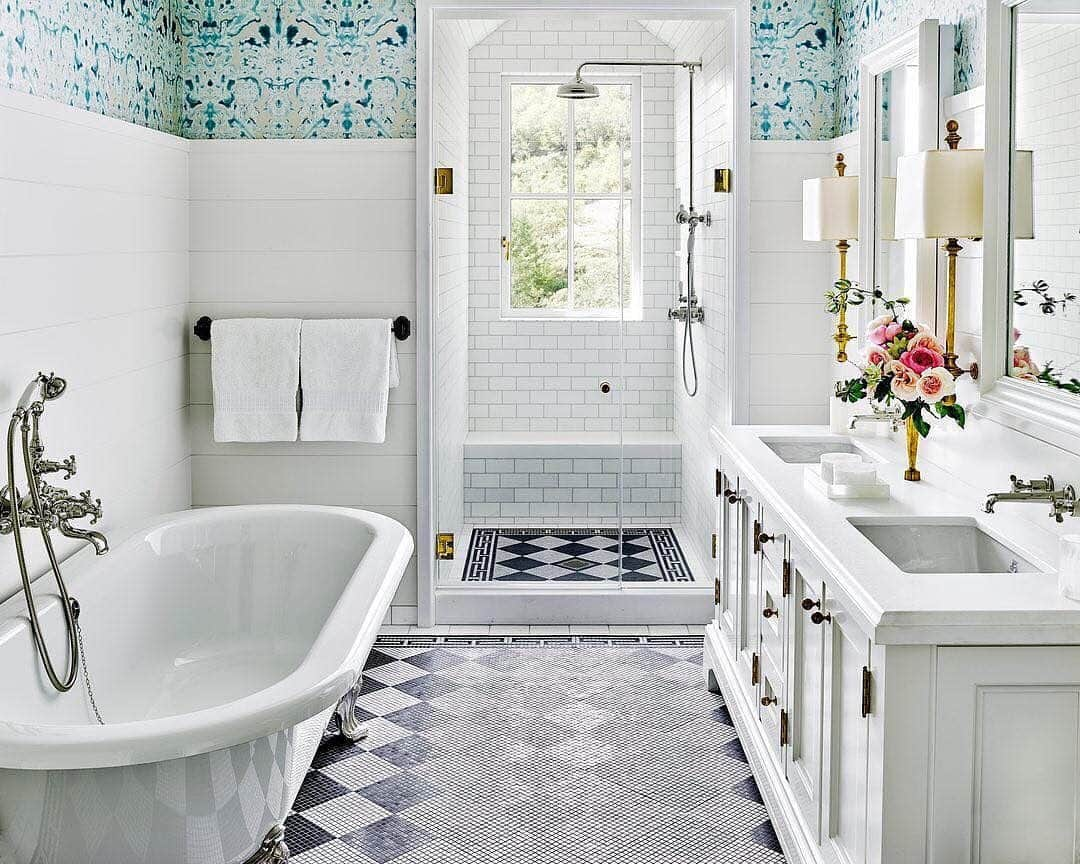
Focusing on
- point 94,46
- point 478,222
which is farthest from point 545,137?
point 94,46

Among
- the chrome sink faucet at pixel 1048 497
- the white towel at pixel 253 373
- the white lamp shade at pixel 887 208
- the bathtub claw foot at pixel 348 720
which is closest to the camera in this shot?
the chrome sink faucet at pixel 1048 497

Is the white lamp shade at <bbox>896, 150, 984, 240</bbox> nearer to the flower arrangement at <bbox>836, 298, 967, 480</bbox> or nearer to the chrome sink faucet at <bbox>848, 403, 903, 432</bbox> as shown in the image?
the flower arrangement at <bbox>836, 298, 967, 480</bbox>

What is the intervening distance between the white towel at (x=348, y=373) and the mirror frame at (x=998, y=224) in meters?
2.23

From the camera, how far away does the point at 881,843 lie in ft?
6.49

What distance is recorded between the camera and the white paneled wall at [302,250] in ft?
14.6

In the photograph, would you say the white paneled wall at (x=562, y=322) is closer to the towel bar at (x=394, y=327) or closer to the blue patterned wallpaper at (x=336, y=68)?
the blue patterned wallpaper at (x=336, y=68)

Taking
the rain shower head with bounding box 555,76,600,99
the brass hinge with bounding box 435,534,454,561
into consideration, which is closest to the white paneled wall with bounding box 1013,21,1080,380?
the brass hinge with bounding box 435,534,454,561

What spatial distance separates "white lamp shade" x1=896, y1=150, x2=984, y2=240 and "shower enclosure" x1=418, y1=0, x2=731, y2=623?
6.43 ft

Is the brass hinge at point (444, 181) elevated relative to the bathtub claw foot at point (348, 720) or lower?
elevated

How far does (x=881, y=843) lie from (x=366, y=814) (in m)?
1.49

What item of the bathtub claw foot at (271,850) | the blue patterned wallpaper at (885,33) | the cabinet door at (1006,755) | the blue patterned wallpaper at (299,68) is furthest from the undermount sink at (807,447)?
the blue patterned wallpaper at (299,68)

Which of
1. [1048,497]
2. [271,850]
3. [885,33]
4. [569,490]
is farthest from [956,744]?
[569,490]

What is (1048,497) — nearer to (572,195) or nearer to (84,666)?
(84,666)

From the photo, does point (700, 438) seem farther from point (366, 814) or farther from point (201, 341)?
point (366, 814)
